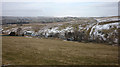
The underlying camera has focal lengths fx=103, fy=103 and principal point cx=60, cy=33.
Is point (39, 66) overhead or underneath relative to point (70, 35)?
overhead

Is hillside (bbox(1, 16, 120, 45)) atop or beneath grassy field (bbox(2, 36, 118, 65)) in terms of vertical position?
beneath

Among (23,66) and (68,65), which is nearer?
(23,66)

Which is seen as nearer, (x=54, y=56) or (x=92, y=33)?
(x=54, y=56)

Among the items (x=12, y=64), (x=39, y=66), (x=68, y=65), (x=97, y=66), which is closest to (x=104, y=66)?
(x=97, y=66)

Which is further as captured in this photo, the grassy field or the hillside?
the hillside

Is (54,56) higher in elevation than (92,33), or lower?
higher

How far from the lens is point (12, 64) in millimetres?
21000

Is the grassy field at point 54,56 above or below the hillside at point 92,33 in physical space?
above

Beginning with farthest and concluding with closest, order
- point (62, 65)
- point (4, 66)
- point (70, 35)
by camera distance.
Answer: point (70, 35) < point (62, 65) < point (4, 66)

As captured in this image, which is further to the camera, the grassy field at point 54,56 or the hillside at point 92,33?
the hillside at point 92,33

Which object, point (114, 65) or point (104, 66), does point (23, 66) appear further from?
point (114, 65)

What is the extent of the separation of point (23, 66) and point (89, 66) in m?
13.6

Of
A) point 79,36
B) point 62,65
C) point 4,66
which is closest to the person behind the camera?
point 4,66

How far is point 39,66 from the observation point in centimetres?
2066
